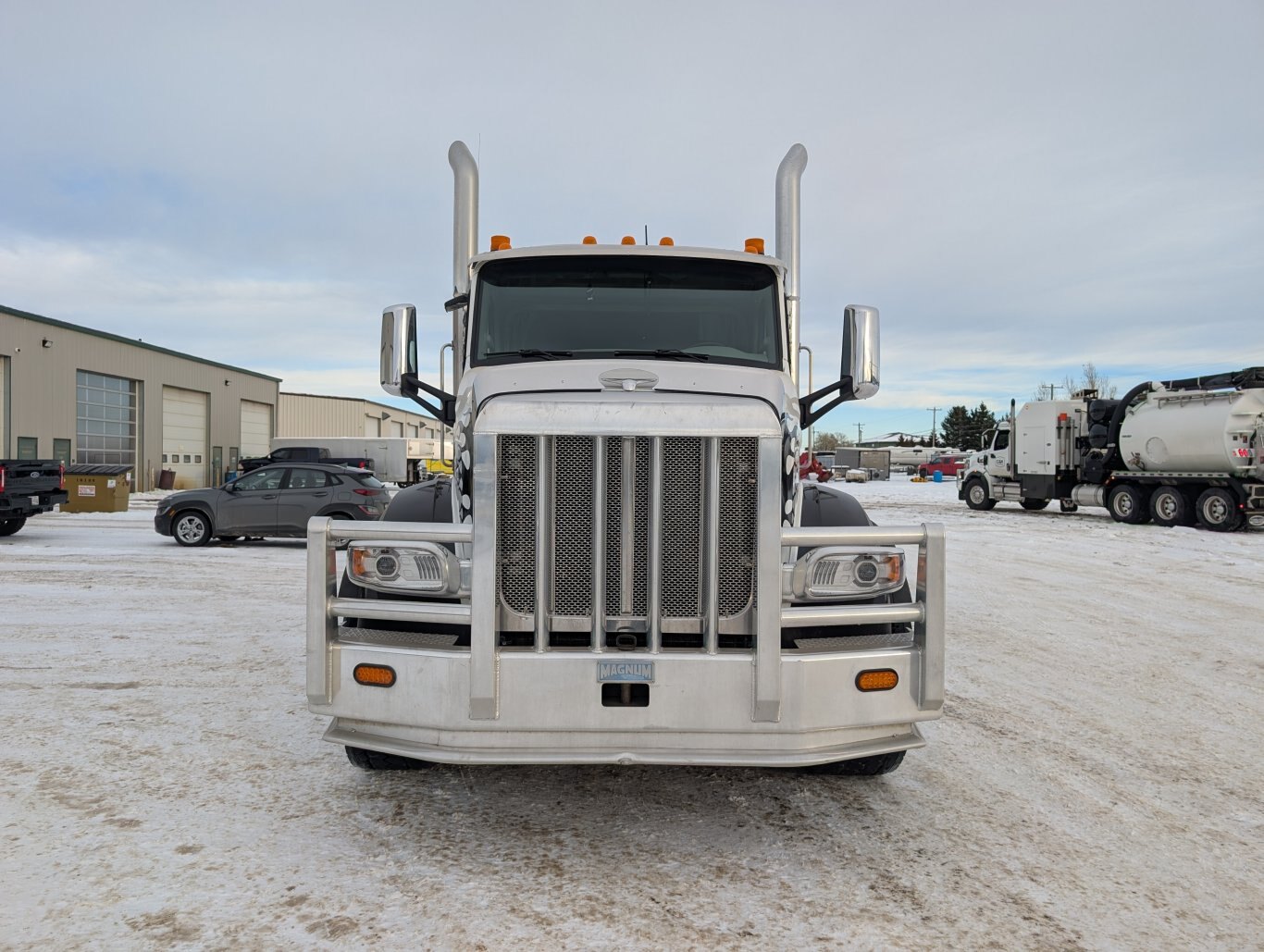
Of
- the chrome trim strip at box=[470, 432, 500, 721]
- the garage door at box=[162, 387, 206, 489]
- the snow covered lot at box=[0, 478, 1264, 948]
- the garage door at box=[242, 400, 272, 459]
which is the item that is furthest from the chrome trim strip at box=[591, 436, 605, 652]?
the garage door at box=[242, 400, 272, 459]

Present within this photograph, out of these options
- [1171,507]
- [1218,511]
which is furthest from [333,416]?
[1218,511]

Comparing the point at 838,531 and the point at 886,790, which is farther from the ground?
the point at 838,531

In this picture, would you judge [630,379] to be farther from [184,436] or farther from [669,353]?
[184,436]

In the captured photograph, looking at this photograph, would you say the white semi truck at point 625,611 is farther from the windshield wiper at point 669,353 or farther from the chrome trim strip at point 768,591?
the windshield wiper at point 669,353

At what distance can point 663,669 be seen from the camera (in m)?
3.05

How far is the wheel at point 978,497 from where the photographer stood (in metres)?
27.1

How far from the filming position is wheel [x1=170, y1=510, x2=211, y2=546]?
14.4 m

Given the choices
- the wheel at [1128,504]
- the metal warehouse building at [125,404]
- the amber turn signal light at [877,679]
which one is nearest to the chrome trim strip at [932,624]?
the amber turn signal light at [877,679]

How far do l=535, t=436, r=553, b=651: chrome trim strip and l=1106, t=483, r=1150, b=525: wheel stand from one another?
22.0 meters

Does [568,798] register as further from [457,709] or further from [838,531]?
[838,531]

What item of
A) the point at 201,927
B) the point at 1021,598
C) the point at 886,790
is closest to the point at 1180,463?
the point at 1021,598

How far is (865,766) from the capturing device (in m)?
3.96

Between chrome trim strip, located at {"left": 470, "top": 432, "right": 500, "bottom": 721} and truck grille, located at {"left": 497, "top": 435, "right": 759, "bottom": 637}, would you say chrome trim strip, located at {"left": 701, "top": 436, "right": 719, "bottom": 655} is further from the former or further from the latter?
chrome trim strip, located at {"left": 470, "top": 432, "right": 500, "bottom": 721}

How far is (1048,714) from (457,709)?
3.84 metres
